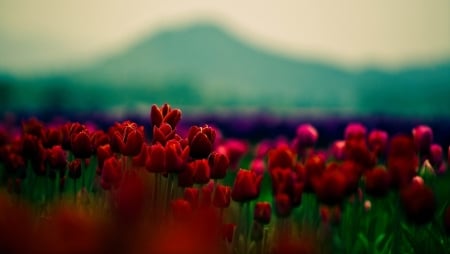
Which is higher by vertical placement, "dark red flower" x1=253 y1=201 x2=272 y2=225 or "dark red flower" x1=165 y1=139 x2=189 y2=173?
"dark red flower" x1=165 y1=139 x2=189 y2=173

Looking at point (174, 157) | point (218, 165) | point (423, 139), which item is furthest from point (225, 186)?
point (423, 139)

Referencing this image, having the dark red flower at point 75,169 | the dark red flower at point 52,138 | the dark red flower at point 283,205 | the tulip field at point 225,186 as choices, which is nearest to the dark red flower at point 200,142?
the tulip field at point 225,186

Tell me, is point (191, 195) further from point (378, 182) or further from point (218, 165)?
point (378, 182)

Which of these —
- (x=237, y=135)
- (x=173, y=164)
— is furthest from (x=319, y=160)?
(x=237, y=135)

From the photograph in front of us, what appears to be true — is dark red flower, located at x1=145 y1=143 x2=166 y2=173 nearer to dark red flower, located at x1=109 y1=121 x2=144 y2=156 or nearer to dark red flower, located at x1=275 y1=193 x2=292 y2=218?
dark red flower, located at x1=109 y1=121 x2=144 y2=156

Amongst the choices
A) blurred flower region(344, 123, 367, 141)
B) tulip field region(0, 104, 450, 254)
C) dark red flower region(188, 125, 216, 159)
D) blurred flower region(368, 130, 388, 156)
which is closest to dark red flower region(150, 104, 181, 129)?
tulip field region(0, 104, 450, 254)

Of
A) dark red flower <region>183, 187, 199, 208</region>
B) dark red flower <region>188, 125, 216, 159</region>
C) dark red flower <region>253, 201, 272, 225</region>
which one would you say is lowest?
dark red flower <region>253, 201, 272, 225</region>
